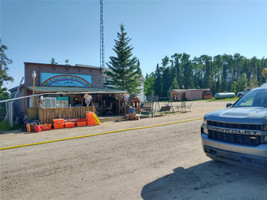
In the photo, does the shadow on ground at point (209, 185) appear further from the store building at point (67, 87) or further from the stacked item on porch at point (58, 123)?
the store building at point (67, 87)

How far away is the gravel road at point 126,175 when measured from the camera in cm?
329

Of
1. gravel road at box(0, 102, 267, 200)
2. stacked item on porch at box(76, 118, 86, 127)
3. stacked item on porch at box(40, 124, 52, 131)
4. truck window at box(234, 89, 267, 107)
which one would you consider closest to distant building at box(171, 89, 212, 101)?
stacked item on porch at box(76, 118, 86, 127)

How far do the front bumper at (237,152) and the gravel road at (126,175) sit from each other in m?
0.51

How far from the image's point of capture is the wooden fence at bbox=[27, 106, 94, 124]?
11447 mm

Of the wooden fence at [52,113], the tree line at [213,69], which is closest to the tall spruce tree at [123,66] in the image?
the wooden fence at [52,113]

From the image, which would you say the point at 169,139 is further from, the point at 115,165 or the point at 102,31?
the point at 102,31

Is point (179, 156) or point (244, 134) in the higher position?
point (244, 134)

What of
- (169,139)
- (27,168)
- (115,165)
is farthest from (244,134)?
(27,168)

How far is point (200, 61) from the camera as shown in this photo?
93625 millimetres

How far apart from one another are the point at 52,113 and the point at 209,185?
1094 cm

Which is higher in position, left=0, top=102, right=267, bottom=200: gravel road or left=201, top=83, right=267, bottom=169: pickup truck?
left=201, top=83, right=267, bottom=169: pickup truck

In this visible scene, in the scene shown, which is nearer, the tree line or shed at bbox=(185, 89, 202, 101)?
shed at bbox=(185, 89, 202, 101)

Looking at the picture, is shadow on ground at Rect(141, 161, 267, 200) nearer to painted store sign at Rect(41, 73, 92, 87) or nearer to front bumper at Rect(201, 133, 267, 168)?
front bumper at Rect(201, 133, 267, 168)

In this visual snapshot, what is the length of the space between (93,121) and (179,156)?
27.2ft
